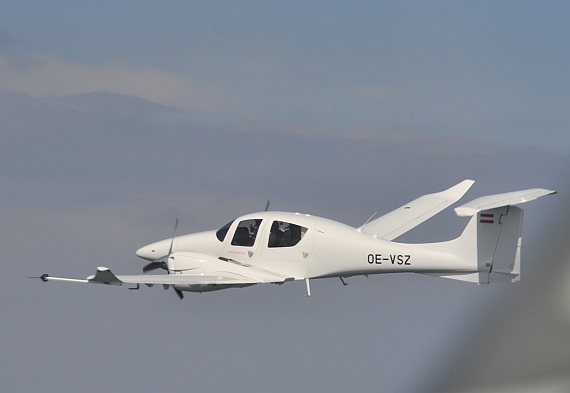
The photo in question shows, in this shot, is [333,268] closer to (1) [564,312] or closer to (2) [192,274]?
(2) [192,274]

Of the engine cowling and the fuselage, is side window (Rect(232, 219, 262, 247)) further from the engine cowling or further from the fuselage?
the engine cowling

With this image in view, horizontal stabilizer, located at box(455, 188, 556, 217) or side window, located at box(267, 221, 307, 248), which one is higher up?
horizontal stabilizer, located at box(455, 188, 556, 217)

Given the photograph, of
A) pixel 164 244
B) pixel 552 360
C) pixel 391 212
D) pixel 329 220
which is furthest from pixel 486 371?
pixel 164 244

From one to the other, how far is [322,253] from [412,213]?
22.8ft

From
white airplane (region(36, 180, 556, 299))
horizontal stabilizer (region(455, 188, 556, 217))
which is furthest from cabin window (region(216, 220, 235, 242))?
horizontal stabilizer (region(455, 188, 556, 217))

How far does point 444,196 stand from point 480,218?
27.4 ft

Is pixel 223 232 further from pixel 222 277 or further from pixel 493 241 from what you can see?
pixel 493 241

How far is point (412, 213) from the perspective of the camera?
105ft

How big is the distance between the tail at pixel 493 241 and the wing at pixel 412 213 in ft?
16.6

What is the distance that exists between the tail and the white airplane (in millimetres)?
29

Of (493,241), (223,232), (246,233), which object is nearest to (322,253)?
(246,233)

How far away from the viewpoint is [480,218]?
992 inches

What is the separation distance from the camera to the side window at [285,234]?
26562 mm

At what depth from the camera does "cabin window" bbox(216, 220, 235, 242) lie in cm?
2776
